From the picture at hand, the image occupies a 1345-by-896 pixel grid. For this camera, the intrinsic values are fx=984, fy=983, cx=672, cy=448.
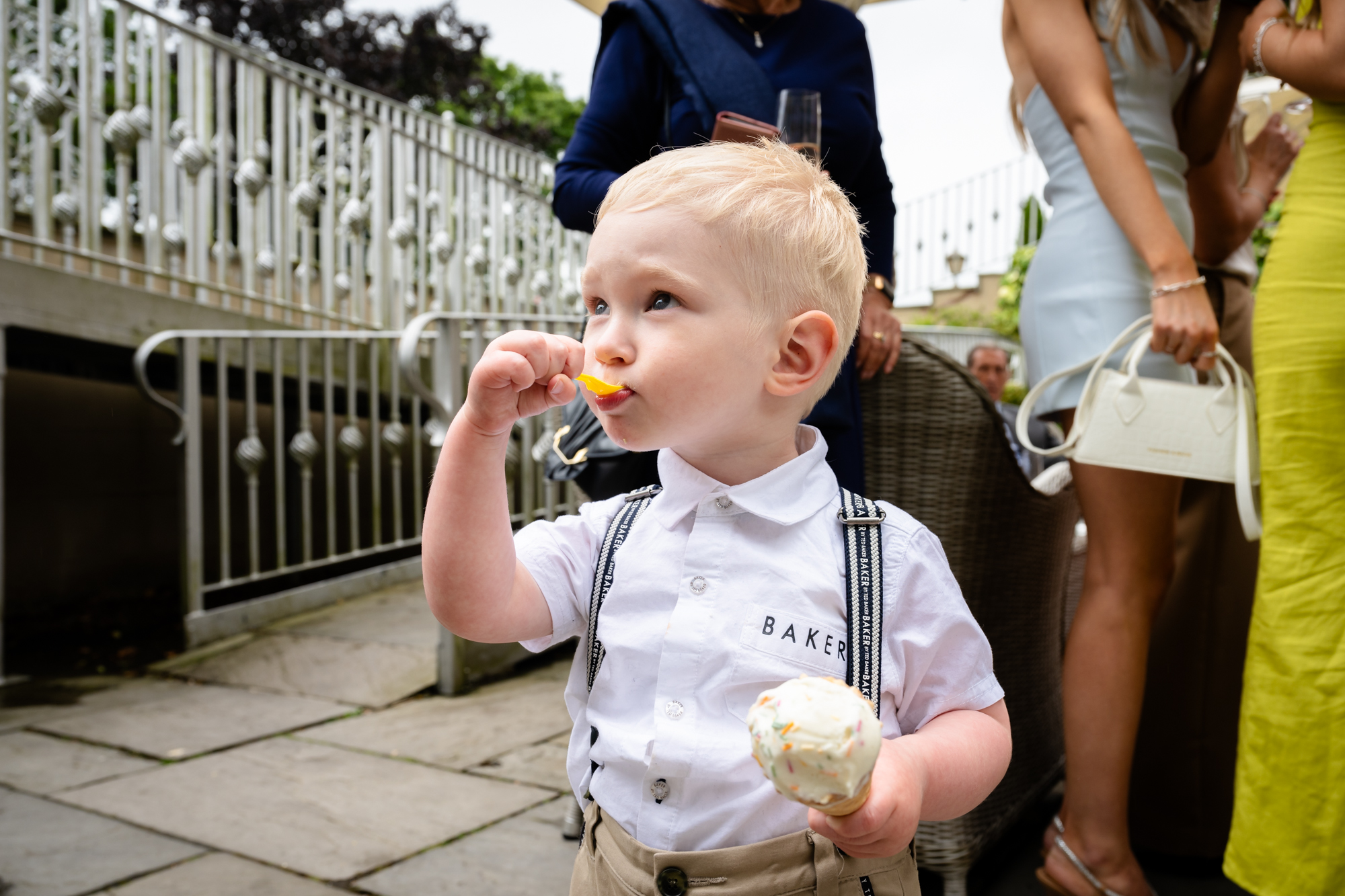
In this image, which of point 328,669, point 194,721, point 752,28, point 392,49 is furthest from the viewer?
point 392,49

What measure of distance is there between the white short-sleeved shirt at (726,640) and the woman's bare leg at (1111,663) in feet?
2.96

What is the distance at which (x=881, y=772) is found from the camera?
761mm

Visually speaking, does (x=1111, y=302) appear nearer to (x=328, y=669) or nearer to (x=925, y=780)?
(x=925, y=780)

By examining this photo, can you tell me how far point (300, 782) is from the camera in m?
2.55

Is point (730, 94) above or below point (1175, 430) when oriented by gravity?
above

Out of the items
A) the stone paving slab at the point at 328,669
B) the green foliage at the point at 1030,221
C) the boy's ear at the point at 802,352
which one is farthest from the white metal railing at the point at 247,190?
the green foliage at the point at 1030,221

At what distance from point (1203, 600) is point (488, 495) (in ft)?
5.64

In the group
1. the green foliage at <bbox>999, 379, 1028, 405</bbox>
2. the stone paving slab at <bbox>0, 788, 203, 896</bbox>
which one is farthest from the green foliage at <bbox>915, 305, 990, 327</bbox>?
the stone paving slab at <bbox>0, 788, 203, 896</bbox>

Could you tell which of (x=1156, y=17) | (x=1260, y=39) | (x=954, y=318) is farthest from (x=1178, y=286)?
(x=954, y=318)

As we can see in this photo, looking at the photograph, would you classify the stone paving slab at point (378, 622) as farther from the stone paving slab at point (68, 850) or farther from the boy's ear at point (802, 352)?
the boy's ear at point (802, 352)

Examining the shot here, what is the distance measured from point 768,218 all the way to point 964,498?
98 cm

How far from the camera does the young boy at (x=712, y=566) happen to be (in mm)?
897

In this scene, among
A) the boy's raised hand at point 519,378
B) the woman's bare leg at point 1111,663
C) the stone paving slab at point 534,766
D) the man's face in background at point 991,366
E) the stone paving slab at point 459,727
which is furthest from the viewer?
the man's face in background at point 991,366

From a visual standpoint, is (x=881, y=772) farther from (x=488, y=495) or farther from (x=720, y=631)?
(x=488, y=495)
